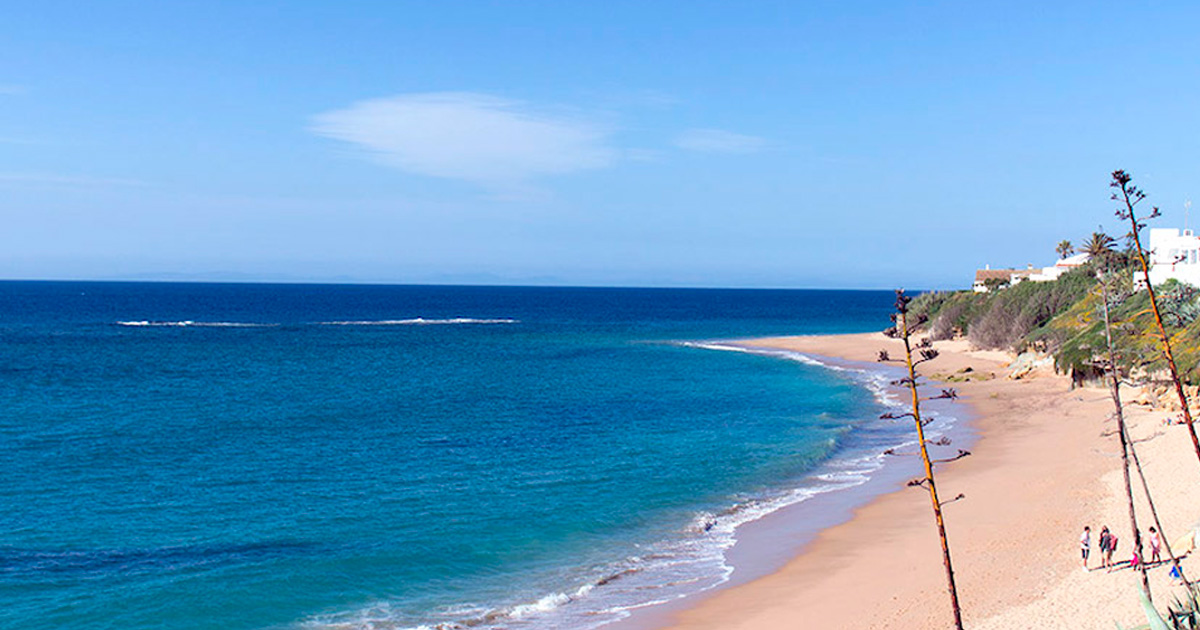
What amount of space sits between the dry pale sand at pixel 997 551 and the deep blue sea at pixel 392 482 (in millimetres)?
2574

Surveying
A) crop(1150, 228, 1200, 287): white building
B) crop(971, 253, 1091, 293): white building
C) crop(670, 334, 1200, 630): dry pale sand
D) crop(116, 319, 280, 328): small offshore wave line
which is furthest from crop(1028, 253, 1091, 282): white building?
Result: crop(116, 319, 280, 328): small offshore wave line

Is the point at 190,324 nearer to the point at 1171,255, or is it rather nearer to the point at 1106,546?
the point at 1171,255

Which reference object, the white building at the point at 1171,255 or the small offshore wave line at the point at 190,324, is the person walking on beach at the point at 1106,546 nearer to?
the white building at the point at 1171,255

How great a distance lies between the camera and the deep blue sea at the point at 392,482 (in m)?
22.5

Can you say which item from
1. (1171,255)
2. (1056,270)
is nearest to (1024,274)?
(1056,270)

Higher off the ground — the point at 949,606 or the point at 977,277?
the point at 977,277

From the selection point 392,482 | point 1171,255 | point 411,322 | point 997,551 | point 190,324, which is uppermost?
point 1171,255

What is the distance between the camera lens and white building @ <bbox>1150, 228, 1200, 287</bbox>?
54.5 metres

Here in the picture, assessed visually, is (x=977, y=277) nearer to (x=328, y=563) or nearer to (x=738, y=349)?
(x=738, y=349)

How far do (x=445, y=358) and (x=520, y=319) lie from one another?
74.8 m

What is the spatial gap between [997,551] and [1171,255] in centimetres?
3887

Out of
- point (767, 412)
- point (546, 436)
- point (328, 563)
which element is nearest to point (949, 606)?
point (328, 563)

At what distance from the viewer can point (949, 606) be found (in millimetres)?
20969

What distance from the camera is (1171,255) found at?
54.8 meters
